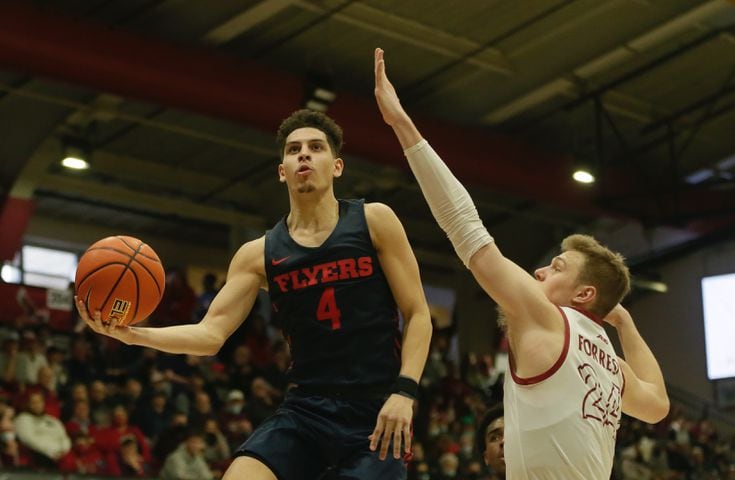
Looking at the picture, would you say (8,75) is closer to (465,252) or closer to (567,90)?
(567,90)

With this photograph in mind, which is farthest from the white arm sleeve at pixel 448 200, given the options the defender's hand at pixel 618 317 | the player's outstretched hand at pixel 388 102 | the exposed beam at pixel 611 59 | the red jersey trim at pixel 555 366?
the exposed beam at pixel 611 59

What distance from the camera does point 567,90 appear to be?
19844 mm

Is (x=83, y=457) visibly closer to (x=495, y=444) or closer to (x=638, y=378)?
(x=495, y=444)

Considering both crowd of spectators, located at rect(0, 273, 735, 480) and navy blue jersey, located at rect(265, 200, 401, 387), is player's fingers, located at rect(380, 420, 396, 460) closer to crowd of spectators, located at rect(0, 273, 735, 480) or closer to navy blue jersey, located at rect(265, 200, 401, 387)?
navy blue jersey, located at rect(265, 200, 401, 387)

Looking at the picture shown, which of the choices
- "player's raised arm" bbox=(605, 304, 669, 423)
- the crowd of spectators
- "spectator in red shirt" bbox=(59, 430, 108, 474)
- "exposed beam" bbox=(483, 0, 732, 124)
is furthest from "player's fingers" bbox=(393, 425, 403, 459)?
"exposed beam" bbox=(483, 0, 732, 124)

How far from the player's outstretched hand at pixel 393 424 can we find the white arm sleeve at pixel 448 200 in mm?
789

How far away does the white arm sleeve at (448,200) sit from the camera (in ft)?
13.3

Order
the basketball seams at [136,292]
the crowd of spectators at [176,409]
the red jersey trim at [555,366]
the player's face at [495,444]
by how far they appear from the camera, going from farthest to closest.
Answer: the crowd of spectators at [176,409] → the player's face at [495,444] → the basketball seams at [136,292] → the red jersey trim at [555,366]

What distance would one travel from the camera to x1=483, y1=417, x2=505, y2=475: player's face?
554cm

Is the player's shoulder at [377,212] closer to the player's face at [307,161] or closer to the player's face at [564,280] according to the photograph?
the player's face at [307,161]

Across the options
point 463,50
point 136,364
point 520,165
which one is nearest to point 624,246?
point 520,165

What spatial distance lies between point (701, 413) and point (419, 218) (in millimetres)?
7282

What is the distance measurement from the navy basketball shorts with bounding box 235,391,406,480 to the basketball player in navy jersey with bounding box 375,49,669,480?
2.48 ft

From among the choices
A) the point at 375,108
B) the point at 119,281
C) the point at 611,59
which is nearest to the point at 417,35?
the point at 375,108
